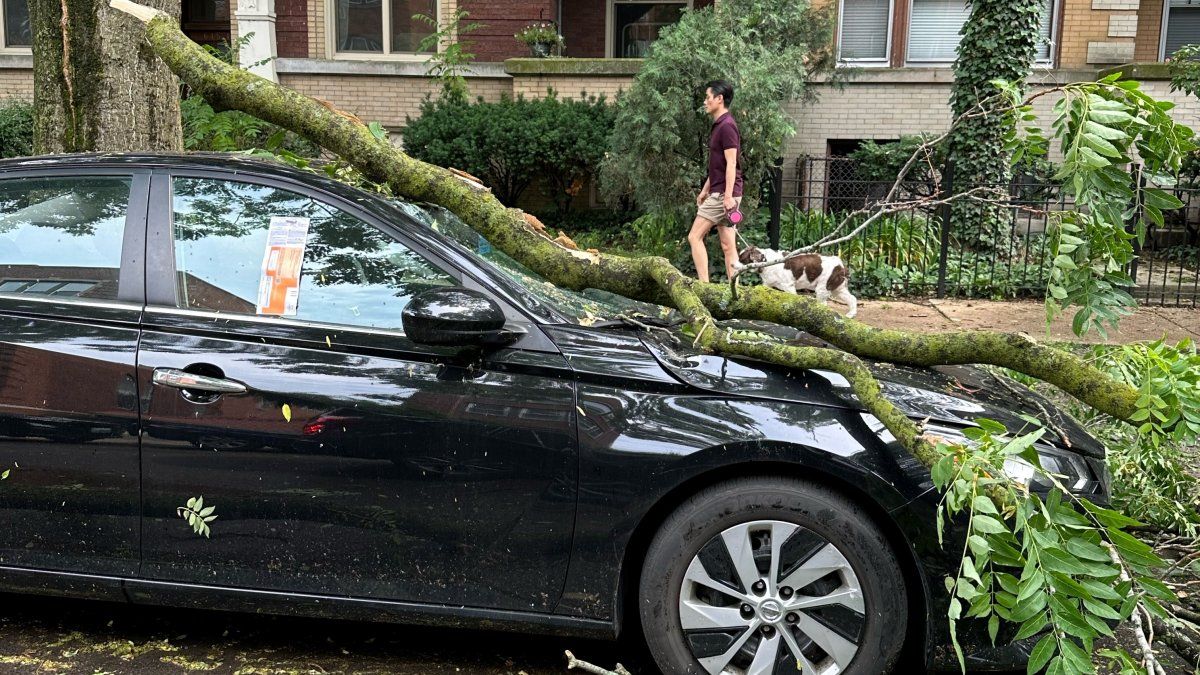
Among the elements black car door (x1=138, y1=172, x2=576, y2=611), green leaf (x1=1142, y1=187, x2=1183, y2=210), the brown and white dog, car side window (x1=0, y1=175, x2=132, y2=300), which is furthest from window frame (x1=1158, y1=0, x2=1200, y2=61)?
car side window (x1=0, y1=175, x2=132, y2=300)

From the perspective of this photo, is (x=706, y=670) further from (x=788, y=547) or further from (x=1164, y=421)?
(x=1164, y=421)

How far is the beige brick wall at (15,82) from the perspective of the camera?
624 inches

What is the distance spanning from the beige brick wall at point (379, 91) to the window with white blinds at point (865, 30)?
4.75 m

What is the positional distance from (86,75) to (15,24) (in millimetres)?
12168

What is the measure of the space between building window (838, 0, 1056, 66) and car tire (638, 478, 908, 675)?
12.7m

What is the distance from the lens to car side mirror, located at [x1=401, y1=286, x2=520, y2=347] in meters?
3.32

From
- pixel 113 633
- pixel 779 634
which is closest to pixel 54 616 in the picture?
pixel 113 633

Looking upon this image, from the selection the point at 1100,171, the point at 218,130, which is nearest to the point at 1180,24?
the point at 218,130

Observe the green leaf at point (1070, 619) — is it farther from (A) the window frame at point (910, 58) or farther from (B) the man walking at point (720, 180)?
(A) the window frame at point (910, 58)

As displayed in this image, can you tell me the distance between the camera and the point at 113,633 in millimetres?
3957

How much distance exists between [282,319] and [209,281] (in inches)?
12.2

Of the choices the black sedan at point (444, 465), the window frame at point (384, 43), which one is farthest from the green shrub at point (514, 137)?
the black sedan at point (444, 465)

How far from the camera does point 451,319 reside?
3.31 m

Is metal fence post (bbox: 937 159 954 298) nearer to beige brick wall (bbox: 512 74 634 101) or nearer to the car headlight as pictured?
beige brick wall (bbox: 512 74 634 101)
